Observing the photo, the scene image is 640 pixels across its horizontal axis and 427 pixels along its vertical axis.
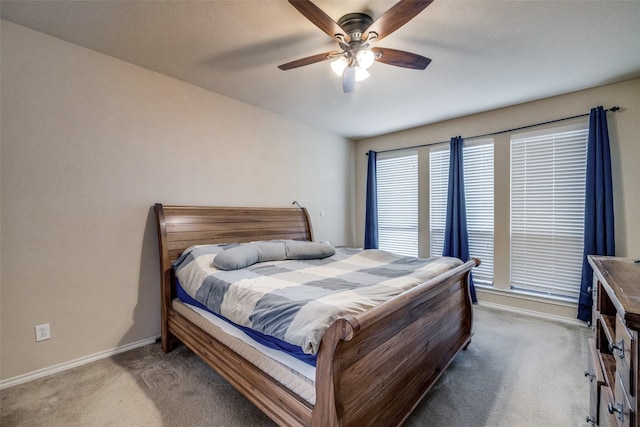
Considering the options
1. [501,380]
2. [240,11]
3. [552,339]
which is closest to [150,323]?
[240,11]

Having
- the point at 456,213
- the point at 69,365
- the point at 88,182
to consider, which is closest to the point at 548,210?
the point at 456,213

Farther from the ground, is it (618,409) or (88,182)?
(88,182)

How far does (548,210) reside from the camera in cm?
329

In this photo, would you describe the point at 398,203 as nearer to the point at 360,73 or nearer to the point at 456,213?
the point at 456,213

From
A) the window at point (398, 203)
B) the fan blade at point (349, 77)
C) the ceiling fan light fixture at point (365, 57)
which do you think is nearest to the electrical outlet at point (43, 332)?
the fan blade at point (349, 77)

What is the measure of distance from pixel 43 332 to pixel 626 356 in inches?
134

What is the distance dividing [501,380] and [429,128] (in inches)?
133

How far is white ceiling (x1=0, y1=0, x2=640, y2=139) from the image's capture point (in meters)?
1.82

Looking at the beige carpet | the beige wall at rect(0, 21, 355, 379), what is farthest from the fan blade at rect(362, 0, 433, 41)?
the beige carpet

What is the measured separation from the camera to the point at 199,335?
2.08 m

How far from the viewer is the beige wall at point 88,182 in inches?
79.0

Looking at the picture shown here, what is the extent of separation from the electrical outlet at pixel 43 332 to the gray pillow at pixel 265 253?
52.8 inches

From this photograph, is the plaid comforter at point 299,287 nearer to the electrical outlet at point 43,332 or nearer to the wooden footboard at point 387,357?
the wooden footboard at point 387,357

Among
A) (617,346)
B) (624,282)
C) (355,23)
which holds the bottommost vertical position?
(617,346)
